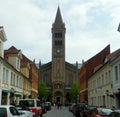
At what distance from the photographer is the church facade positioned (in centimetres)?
11388

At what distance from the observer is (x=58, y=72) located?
374 ft

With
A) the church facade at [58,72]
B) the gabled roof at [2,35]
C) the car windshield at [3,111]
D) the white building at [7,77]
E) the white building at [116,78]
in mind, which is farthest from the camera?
the church facade at [58,72]

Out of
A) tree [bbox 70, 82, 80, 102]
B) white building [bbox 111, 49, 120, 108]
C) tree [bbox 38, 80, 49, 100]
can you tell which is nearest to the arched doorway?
tree [bbox 70, 82, 80, 102]

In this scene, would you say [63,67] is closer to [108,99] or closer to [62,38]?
[62,38]

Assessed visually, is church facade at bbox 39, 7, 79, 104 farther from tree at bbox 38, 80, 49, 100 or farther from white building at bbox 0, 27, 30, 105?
white building at bbox 0, 27, 30, 105

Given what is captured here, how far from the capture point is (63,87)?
4513 inches

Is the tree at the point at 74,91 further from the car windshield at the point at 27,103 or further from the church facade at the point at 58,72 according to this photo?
the car windshield at the point at 27,103

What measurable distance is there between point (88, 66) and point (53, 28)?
5524 centimetres

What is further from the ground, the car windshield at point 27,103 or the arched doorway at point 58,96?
the arched doorway at point 58,96

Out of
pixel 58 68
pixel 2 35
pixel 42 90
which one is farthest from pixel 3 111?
pixel 58 68

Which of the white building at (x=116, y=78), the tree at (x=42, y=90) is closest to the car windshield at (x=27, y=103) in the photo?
the white building at (x=116, y=78)

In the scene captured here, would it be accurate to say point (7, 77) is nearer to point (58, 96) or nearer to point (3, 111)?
point (3, 111)

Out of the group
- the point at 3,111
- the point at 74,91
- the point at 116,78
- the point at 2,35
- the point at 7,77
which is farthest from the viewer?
the point at 74,91

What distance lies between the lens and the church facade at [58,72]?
11388 centimetres
